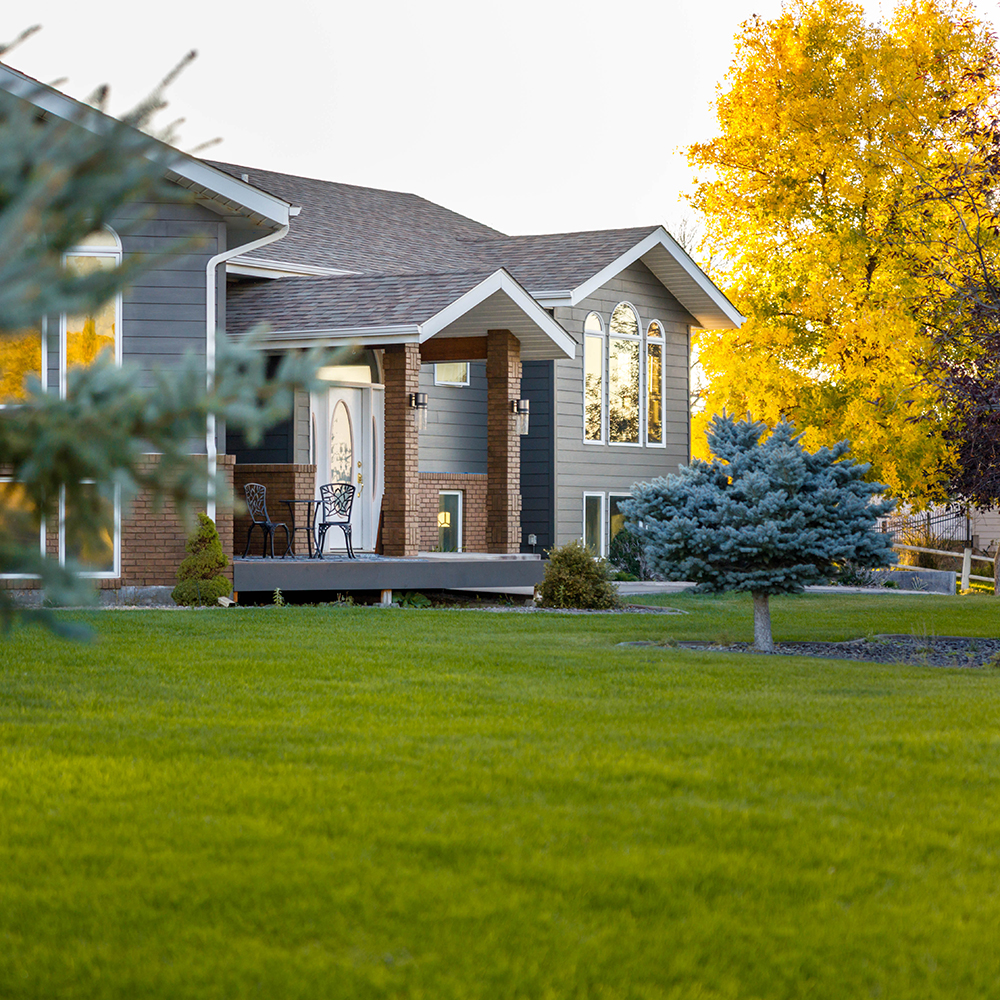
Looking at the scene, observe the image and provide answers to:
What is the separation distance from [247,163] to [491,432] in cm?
1011

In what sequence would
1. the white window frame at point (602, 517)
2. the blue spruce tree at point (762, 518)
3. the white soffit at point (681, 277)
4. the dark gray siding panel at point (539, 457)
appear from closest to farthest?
the blue spruce tree at point (762, 518) < the white soffit at point (681, 277) < the dark gray siding panel at point (539, 457) < the white window frame at point (602, 517)

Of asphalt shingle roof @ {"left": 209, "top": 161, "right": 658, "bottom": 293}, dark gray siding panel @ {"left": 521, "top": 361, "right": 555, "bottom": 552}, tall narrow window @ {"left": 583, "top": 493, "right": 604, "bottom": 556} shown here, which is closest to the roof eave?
asphalt shingle roof @ {"left": 209, "top": 161, "right": 658, "bottom": 293}

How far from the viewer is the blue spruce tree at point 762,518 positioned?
10656mm

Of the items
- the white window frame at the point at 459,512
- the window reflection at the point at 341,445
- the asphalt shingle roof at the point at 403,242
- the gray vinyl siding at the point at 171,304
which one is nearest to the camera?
the gray vinyl siding at the point at 171,304

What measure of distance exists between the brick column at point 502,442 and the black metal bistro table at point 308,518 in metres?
2.51

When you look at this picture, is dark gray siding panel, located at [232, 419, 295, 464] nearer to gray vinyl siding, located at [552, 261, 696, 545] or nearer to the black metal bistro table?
the black metal bistro table

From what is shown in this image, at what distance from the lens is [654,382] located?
23.3 m

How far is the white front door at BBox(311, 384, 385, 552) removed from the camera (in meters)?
18.7

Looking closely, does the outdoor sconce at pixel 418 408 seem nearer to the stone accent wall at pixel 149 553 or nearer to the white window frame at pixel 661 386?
the stone accent wall at pixel 149 553

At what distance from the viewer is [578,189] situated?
38.1 metres

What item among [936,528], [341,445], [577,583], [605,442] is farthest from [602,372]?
[936,528]

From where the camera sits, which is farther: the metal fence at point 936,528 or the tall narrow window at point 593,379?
the metal fence at point 936,528

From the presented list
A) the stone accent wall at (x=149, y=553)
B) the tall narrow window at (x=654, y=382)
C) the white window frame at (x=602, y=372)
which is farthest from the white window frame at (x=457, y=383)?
the stone accent wall at (x=149, y=553)

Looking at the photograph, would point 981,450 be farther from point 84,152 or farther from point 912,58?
point 84,152
